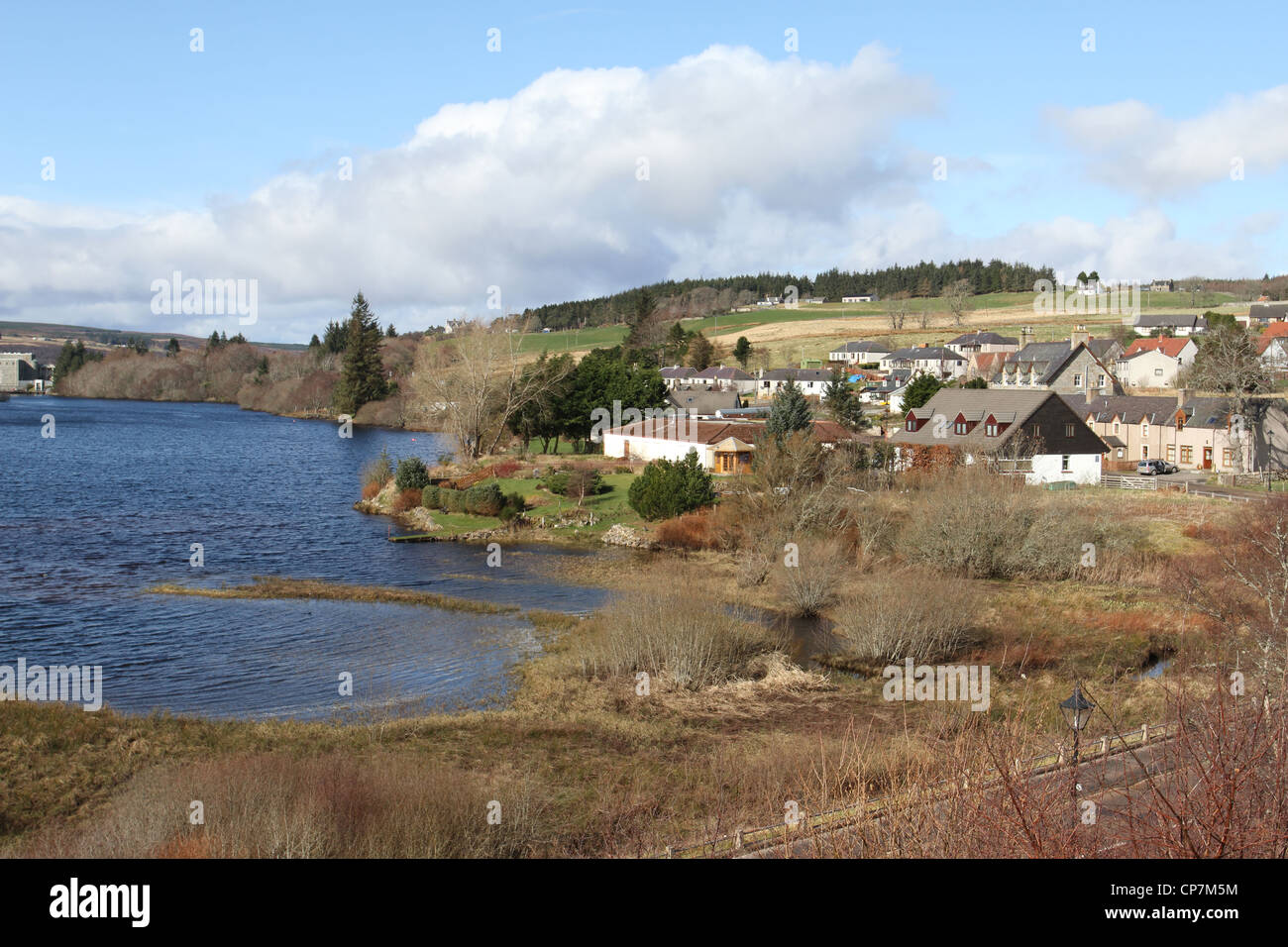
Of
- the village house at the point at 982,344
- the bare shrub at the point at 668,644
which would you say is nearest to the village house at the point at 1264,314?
the village house at the point at 982,344

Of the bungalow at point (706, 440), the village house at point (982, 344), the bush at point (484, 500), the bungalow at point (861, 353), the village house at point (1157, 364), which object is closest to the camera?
the bush at point (484, 500)

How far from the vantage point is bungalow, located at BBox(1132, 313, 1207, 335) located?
421ft

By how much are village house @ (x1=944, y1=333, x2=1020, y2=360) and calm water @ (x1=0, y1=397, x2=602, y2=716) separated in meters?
85.0

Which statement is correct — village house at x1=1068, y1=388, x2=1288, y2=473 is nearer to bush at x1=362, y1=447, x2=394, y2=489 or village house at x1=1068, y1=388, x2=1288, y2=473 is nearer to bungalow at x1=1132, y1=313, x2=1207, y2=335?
bush at x1=362, y1=447, x2=394, y2=489

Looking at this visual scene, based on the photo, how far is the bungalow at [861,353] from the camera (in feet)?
452

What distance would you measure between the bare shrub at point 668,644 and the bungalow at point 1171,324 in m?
120

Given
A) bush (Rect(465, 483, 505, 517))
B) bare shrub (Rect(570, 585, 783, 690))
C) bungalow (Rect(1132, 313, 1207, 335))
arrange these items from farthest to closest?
bungalow (Rect(1132, 313, 1207, 335)) → bush (Rect(465, 483, 505, 517)) → bare shrub (Rect(570, 585, 783, 690))

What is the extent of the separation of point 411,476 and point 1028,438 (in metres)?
36.0

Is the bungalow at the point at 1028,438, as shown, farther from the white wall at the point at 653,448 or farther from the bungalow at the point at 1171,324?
the bungalow at the point at 1171,324

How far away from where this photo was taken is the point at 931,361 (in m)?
125

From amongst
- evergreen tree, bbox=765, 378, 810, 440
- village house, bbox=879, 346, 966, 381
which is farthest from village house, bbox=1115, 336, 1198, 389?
evergreen tree, bbox=765, 378, 810, 440

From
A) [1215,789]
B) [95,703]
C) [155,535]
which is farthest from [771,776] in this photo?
[155,535]
